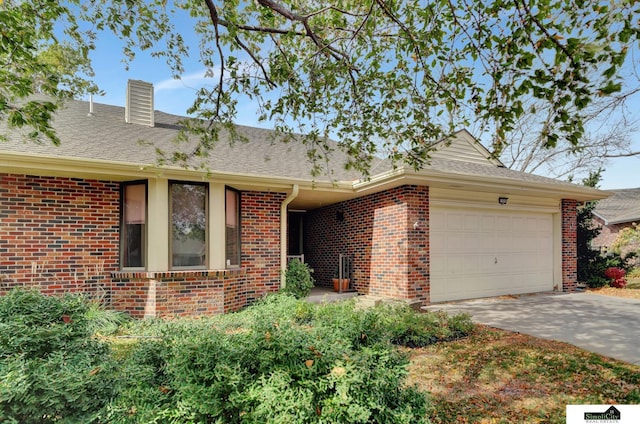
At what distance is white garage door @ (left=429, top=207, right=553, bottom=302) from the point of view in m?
8.88

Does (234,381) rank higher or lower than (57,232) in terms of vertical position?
lower

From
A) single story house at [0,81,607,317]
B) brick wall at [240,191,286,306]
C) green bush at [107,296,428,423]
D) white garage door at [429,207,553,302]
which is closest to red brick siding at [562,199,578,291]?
single story house at [0,81,607,317]

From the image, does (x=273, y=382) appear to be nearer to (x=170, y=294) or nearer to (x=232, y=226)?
(x=170, y=294)

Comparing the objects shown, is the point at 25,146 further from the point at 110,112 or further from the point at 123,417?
the point at 123,417

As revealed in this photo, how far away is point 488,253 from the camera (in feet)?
31.6

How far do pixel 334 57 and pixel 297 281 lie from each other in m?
5.52

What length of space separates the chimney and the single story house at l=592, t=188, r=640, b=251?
68.0 ft

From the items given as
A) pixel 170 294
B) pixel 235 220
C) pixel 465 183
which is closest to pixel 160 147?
pixel 235 220

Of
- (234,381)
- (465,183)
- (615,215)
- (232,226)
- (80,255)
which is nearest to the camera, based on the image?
(234,381)

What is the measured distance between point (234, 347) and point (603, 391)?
12.9 feet

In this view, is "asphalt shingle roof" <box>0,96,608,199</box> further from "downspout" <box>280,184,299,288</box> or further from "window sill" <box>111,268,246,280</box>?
"window sill" <box>111,268,246,280</box>

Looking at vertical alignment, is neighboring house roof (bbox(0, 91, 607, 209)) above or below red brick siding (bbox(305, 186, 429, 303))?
above

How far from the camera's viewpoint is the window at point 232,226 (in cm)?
816

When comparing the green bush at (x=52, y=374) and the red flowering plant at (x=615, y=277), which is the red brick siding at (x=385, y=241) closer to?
the green bush at (x=52, y=374)
